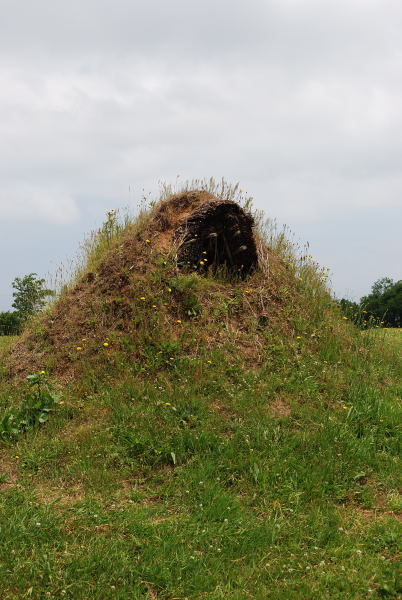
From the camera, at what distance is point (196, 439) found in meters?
5.38

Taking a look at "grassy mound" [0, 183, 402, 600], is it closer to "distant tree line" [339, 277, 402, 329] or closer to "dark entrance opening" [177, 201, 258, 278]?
"dark entrance opening" [177, 201, 258, 278]

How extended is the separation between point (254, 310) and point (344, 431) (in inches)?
103

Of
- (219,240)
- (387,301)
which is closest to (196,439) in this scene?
(219,240)

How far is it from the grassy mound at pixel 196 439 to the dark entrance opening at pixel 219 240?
9.1 inches

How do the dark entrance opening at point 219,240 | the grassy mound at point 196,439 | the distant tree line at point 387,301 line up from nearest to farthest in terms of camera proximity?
the grassy mound at point 196,439, the dark entrance opening at point 219,240, the distant tree line at point 387,301

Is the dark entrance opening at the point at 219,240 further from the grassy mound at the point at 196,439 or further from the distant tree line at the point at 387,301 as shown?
the distant tree line at the point at 387,301

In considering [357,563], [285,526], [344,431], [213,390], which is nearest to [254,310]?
[213,390]

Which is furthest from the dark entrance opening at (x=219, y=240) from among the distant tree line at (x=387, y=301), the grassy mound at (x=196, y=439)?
the distant tree line at (x=387, y=301)

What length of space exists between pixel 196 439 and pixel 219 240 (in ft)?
12.8

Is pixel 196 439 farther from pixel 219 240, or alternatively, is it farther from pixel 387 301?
pixel 387 301

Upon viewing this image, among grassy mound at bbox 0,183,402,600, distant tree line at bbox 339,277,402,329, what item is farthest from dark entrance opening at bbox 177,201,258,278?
distant tree line at bbox 339,277,402,329

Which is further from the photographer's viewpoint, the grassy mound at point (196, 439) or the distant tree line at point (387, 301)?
the distant tree line at point (387, 301)

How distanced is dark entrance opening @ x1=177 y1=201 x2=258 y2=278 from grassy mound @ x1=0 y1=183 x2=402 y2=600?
0.23m

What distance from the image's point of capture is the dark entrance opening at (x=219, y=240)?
26.9 ft
